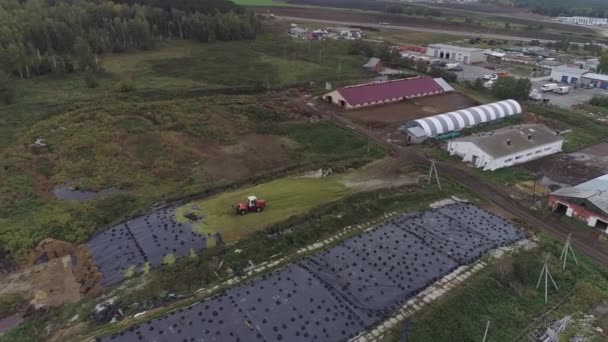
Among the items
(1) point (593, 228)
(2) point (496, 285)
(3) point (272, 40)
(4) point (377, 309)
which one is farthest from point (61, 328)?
(3) point (272, 40)

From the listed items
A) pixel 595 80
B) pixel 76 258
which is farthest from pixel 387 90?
pixel 76 258

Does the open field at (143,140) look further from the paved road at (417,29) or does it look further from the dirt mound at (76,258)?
the paved road at (417,29)

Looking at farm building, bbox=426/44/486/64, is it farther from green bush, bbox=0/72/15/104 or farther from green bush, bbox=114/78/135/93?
green bush, bbox=0/72/15/104

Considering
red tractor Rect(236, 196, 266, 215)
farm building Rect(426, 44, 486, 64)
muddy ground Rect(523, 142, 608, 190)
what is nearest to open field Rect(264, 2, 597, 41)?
farm building Rect(426, 44, 486, 64)

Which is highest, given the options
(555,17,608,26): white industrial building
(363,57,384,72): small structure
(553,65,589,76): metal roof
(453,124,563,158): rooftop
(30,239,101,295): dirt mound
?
(555,17,608,26): white industrial building

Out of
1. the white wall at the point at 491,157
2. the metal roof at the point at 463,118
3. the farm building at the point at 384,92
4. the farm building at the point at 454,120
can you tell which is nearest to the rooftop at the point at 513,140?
the white wall at the point at 491,157

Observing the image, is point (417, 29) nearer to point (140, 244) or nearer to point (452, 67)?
point (452, 67)
